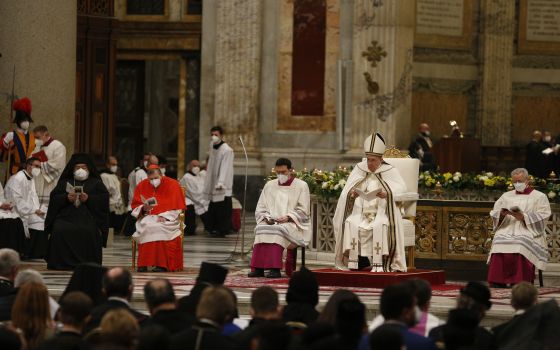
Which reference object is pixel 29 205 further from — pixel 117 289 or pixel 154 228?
pixel 117 289

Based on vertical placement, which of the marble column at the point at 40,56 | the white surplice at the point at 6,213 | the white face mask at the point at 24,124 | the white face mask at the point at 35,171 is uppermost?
the marble column at the point at 40,56

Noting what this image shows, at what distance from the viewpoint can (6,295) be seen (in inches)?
387

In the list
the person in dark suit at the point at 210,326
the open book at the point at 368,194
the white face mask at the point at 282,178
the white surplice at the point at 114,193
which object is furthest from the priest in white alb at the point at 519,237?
the white surplice at the point at 114,193

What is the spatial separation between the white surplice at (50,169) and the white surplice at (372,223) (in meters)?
4.25

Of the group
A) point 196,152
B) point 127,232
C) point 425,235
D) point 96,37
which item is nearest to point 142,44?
point 196,152

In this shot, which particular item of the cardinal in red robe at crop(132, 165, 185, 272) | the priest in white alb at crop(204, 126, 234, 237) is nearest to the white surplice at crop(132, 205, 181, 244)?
the cardinal in red robe at crop(132, 165, 185, 272)

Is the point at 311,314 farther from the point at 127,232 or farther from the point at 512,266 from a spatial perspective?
the point at 127,232

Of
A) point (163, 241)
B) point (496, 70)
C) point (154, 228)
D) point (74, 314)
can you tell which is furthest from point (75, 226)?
point (496, 70)

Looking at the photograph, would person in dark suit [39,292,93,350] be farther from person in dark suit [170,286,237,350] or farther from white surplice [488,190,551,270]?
white surplice [488,190,551,270]

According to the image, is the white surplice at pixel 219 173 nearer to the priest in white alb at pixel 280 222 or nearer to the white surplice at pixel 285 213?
the priest in white alb at pixel 280 222

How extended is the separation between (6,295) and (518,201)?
7027mm

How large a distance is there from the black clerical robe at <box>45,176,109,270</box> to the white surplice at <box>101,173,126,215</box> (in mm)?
5831

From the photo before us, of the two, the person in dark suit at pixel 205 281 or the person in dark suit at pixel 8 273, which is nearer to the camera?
the person in dark suit at pixel 8 273

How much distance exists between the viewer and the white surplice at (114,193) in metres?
22.4
